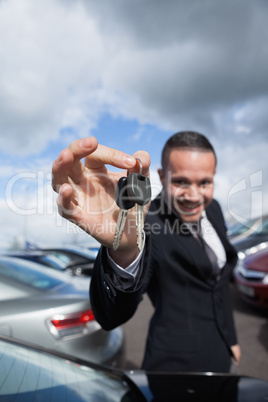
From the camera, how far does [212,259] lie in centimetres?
174

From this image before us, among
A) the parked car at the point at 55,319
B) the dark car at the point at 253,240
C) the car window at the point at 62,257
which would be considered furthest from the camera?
the car window at the point at 62,257

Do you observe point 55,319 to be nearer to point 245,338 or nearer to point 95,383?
point 95,383

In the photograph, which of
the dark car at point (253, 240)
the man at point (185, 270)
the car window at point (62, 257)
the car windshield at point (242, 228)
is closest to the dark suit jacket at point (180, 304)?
the man at point (185, 270)

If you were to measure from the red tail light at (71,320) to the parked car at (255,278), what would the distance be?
330cm

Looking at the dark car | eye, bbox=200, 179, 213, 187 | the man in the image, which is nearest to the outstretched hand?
the man

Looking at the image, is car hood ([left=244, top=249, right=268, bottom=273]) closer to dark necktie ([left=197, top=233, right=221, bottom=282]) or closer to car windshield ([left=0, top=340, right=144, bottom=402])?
dark necktie ([left=197, top=233, right=221, bottom=282])

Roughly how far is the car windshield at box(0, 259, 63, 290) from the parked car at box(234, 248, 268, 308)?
3.26 metres

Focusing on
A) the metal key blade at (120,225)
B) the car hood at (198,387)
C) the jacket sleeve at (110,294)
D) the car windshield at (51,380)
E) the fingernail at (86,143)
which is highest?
the fingernail at (86,143)

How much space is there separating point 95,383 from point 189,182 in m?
0.98

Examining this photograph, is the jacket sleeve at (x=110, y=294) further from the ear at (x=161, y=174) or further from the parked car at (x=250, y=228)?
the parked car at (x=250, y=228)

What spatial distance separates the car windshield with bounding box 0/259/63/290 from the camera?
3000mm

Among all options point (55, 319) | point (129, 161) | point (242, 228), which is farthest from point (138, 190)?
point (242, 228)

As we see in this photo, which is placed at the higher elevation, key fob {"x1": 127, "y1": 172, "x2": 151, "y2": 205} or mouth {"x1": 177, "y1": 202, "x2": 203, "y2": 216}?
key fob {"x1": 127, "y1": 172, "x2": 151, "y2": 205}

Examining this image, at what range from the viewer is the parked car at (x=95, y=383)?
1.21m
